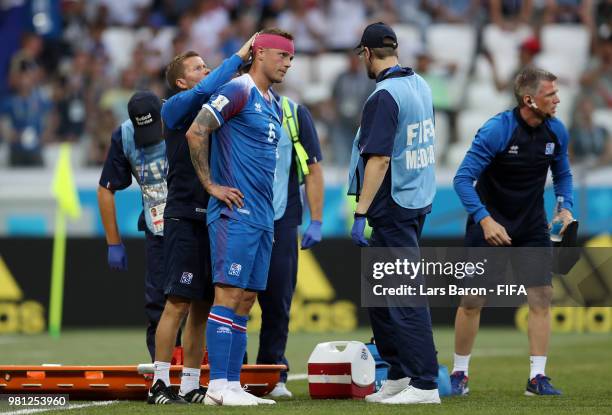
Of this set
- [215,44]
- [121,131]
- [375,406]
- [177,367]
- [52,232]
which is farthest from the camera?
[215,44]

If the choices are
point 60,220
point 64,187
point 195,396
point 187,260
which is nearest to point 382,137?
point 187,260

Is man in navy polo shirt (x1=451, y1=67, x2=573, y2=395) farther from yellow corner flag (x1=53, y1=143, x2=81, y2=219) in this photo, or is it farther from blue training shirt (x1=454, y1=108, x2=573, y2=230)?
yellow corner flag (x1=53, y1=143, x2=81, y2=219)

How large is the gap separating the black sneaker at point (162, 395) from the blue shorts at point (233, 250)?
2.64 ft

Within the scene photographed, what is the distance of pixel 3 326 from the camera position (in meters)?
16.6

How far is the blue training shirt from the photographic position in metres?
9.23

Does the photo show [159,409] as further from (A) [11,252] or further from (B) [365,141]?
(A) [11,252]

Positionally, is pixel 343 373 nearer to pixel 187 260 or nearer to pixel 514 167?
pixel 187 260

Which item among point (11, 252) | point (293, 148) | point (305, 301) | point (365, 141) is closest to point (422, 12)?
point (305, 301)

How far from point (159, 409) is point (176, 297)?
83 centimetres

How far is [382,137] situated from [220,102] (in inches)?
41.0

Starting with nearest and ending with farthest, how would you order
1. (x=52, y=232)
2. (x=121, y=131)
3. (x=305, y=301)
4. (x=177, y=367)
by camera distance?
(x=177, y=367), (x=121, y=131), (x=305, y=301), (x=52, y=232)

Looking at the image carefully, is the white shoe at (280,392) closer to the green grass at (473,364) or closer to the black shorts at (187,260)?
the green grass at (473,364)

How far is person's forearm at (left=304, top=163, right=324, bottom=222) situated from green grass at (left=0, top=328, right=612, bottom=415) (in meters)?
1.37

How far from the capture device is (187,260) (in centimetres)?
826
